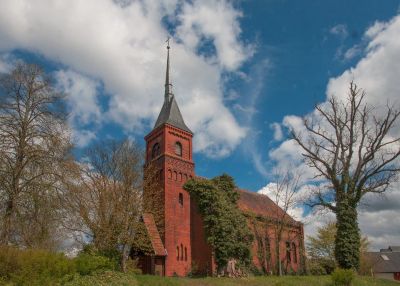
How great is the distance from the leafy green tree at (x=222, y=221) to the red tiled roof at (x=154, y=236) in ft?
13.7

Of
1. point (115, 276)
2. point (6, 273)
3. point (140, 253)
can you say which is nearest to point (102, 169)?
point (140, 253)

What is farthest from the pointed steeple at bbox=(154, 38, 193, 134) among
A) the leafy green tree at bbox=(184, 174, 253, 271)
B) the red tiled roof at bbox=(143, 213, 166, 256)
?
the red tiled roof at bbox=(143, 213, 166, 256)

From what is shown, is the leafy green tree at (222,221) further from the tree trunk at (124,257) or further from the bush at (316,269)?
the bush at (316,269)

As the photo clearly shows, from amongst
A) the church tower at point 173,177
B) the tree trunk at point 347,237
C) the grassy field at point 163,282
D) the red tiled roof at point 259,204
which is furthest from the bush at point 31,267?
the red tiled roof at point 259,204

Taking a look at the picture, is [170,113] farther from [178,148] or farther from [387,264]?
[387,264]

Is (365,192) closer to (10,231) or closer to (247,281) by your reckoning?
(247,281)

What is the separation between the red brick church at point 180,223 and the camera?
33875 millimetres

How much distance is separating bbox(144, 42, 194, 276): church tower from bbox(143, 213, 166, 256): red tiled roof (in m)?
0.57

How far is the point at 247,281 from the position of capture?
993 inches

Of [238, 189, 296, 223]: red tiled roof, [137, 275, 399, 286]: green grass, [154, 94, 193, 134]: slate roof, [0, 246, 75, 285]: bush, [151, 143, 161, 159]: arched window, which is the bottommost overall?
[137, 275, 399, 286]: green grass

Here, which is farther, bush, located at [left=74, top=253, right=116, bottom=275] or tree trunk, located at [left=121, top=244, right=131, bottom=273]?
tree trunk, located at [left=121, top=244, right=131, bottom=273]

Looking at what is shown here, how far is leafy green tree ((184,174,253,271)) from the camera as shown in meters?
30.8

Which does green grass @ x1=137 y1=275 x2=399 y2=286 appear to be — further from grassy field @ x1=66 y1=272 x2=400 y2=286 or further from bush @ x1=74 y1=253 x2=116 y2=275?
bush @ x1=74 y1=253 x2=116 y2=275

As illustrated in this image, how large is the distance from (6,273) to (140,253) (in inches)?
783
